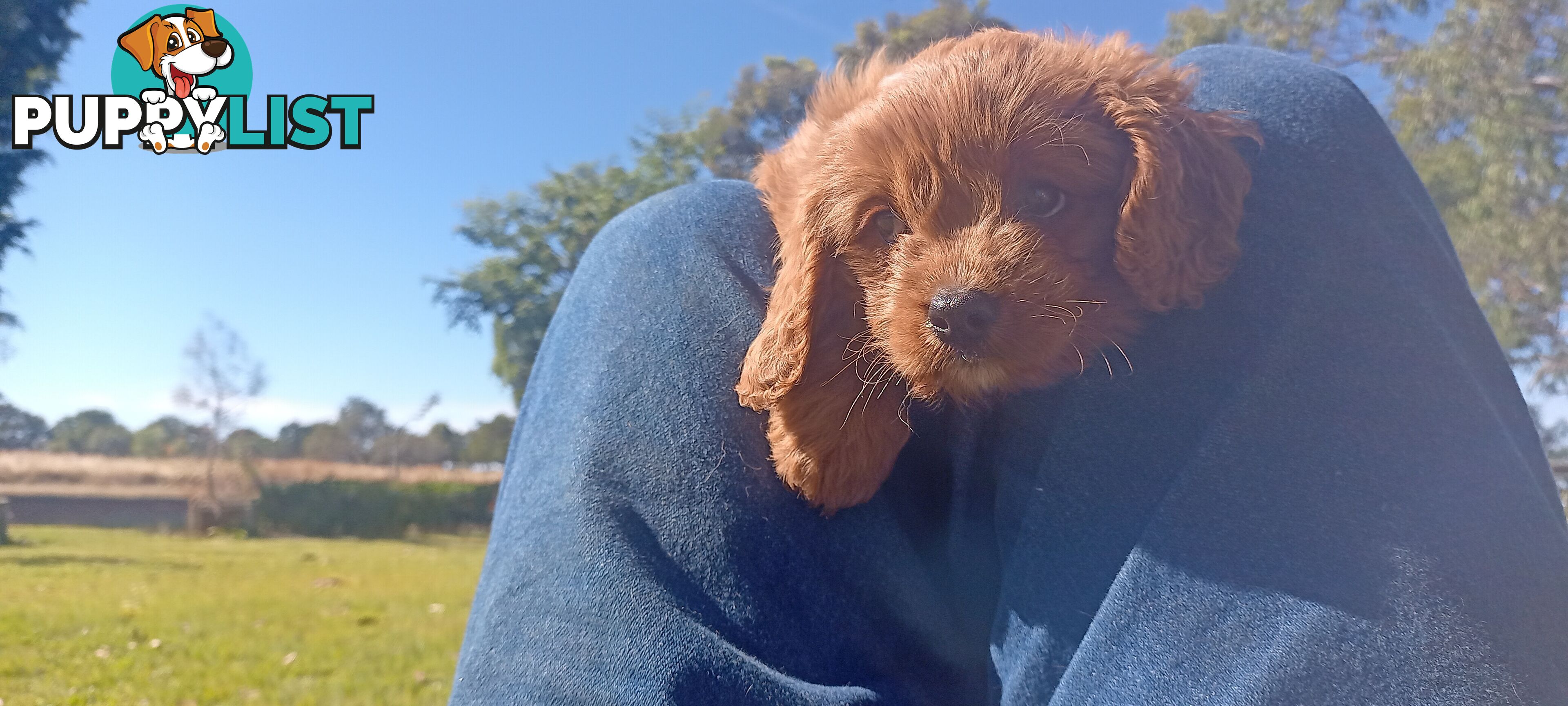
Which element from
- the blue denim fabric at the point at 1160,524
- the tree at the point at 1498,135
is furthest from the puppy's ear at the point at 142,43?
the tree at the point at 1498,135

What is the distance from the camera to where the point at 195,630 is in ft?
14.2

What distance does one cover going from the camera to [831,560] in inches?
41.1

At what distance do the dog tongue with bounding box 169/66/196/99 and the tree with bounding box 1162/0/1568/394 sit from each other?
19.6 ft

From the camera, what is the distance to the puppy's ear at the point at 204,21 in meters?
3.51

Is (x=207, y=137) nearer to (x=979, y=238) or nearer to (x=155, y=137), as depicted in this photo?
(x=155, y=137)

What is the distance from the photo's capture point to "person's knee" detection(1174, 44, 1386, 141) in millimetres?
1052

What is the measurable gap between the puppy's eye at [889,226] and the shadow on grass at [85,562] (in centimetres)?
457

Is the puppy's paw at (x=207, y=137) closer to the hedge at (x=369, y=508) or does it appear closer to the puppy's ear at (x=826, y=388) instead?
the puppy's ear at (x=826, y=388)

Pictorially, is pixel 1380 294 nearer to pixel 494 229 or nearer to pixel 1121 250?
pixel 1121 250

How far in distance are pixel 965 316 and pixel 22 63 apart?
435cm

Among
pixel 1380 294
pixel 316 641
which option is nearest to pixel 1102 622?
pixel 1380 294

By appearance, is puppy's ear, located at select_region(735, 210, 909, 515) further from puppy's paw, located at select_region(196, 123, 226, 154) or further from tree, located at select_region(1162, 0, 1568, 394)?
tree, located at select_region(1162, 0, 1568, 394)

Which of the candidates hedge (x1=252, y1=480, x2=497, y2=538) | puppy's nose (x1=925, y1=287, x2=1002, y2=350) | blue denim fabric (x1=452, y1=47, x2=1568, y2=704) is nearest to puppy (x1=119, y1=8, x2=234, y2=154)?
blue denim fabric (x1=452, y1=47, x2=1568, y2=704)

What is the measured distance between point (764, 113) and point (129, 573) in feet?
14.7
